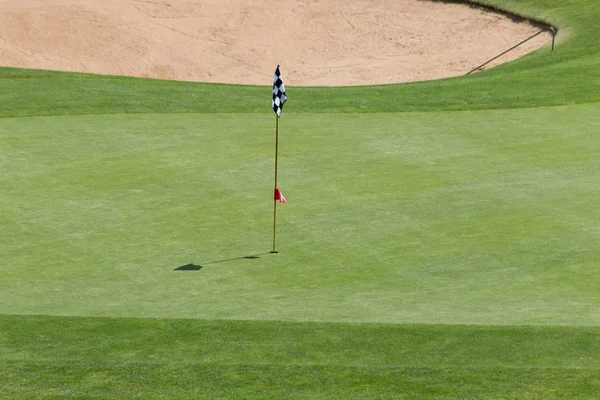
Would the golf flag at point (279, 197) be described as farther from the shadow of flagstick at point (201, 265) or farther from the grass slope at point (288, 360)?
the grass slope at point (288, 360)

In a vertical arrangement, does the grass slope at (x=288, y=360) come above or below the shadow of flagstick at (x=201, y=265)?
below

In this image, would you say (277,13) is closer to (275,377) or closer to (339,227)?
(339,227)

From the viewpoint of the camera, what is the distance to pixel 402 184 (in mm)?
17656

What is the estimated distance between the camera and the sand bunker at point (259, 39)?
34.9 m

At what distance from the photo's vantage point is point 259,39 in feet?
124

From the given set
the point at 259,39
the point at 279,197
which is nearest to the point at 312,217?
the point at 279,197

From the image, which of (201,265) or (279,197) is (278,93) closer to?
(279,197)

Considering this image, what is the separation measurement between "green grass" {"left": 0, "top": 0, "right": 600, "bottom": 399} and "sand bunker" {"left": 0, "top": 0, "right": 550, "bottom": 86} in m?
9.62

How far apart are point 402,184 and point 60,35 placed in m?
21.4

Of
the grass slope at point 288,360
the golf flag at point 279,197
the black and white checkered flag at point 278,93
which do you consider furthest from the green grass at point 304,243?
the black and white checkered flag at point 278,93

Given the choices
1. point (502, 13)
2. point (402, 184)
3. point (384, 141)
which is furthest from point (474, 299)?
point (502, 13)

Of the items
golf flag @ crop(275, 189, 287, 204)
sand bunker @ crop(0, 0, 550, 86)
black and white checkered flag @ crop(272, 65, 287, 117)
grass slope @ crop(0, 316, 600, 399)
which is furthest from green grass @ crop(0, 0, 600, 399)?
sand bunker @ crop(0, 0, 550, 86)

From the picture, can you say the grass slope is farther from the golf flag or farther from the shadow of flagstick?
the golf flag

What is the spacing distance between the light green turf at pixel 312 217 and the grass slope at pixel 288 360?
0.60 m
